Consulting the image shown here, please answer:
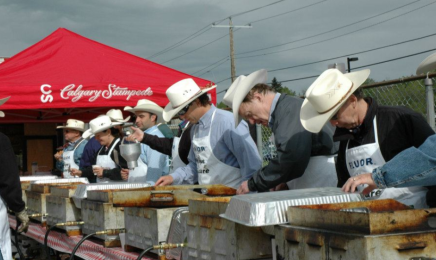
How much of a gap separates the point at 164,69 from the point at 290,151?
522 cm

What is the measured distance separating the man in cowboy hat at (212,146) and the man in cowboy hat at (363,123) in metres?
1.23

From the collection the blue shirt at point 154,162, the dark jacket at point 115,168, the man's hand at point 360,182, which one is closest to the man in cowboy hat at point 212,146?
the blue shirt at point 154,162

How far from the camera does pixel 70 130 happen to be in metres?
8.91

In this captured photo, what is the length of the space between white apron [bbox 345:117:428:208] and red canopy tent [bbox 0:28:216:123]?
188 inches

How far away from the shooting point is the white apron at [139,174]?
221 inches

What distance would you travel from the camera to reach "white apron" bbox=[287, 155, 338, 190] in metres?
3.56

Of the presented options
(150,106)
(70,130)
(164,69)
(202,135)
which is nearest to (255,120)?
(202,135)

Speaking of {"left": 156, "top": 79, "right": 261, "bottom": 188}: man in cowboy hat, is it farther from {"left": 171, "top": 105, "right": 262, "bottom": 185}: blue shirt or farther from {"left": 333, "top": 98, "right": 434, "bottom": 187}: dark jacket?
{"left": 333, "top": 98, "right": 434, "bottom": 187}: dark jacket

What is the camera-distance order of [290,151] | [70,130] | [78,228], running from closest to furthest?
[290,151] < [78,228] < [70,130]

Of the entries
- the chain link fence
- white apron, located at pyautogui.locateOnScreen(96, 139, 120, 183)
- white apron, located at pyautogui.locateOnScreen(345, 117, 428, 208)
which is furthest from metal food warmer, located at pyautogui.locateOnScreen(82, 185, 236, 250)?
white apron, located at pyautogui.locateOnScreen(96, 139, 120, 183)

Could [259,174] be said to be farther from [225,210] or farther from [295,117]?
[225,210]

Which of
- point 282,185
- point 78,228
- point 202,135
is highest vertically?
point 202,135

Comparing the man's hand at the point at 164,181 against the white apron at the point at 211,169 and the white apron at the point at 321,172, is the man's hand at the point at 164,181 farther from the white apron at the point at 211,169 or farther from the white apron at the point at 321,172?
the white apron at the point at 321,172

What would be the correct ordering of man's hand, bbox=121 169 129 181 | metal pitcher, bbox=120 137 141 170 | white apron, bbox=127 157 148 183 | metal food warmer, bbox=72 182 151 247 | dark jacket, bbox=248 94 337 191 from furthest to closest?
man's hand, bbox=121 169 129 181 → white apron, bbox=127 157 148 183 → metal pitcher, bbox=120 137 141 170 → metal food warmer, bbox=72 182 151 247 → dark jacket, bbox=248 94 337 191
